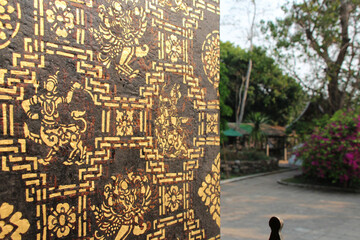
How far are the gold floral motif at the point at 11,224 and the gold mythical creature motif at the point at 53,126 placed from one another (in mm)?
250

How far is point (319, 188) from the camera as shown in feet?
35.9

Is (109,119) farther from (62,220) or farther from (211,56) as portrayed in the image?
(211,56)

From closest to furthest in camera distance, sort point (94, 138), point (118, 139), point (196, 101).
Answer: point (94, 138) → point (118, 139) → point (196, 101)

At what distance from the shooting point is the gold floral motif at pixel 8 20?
1.49m

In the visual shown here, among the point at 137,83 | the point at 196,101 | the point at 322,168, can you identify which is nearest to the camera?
the point at 137,83

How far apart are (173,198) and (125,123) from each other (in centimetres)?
64

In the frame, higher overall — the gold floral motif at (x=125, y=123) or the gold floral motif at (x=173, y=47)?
the gold floral motif at (x=173, y=47)

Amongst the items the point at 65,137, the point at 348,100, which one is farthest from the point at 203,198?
the point at 348,100

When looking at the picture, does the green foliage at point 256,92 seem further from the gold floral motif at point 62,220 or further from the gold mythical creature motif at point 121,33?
the gold floral motif at point 62,220

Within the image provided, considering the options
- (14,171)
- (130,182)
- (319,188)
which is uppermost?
(14,171)

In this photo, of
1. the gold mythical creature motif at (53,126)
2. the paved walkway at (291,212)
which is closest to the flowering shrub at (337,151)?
the paved walkway at (291,212)

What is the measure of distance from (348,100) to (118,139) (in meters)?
12.4

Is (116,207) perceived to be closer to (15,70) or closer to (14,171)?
(14,171)

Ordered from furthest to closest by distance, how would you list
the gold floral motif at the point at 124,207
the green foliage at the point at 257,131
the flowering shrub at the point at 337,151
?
the green foliage at the point at 257,131 → the flowering shrub at the point at 337,151 → the gold floral motif at the point at 124,207
